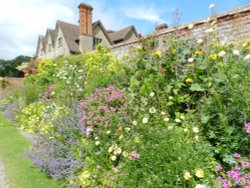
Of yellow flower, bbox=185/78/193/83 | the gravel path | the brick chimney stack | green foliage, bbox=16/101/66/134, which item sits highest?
the brick chimney stack

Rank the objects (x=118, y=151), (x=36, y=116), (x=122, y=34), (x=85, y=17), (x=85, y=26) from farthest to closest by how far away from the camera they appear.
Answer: (x=122, y=34), (x=85, y=26), (x=85, y=17), (x=36, y=116), (x=118, y=151)

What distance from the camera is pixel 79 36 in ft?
81.3

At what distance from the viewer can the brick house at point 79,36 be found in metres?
22.5

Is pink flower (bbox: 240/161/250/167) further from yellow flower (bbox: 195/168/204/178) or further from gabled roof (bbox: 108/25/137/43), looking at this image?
gabled roof (bbox: 108/25/137/43)

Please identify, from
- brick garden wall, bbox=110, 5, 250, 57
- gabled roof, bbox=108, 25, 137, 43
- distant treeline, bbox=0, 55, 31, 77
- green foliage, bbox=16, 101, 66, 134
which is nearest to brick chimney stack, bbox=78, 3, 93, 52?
gabled roof, bbox=108, 25, 137, 43

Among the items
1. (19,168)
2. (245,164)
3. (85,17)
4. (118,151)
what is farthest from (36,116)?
(85,17)

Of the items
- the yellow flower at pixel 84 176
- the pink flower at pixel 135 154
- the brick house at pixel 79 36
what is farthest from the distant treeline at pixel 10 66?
the pink flower at pixel 135 154

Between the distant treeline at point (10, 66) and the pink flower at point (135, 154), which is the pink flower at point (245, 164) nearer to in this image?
the pink flower at point (135, 154)

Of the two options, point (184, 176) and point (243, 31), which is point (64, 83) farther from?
point (184, 176)

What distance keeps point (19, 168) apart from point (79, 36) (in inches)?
886

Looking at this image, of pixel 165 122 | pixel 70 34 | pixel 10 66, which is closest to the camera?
pixel 165 122

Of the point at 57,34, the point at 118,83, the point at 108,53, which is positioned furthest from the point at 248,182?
the point at 57,34

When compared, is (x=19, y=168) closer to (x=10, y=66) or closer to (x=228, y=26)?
(x=228, y=26)

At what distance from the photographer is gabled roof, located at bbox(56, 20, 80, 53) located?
83.1 ft
